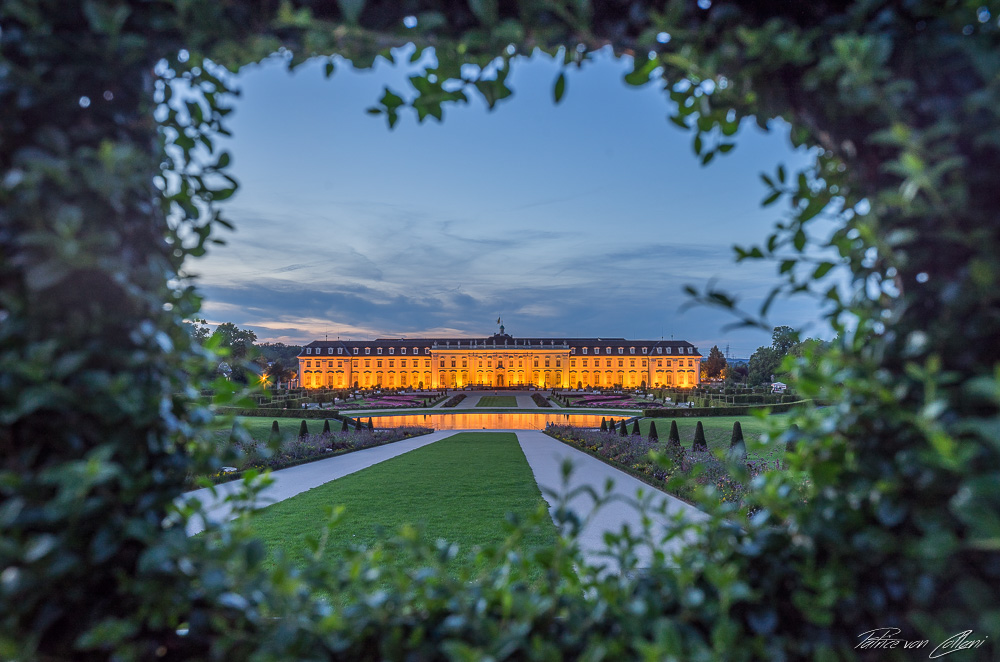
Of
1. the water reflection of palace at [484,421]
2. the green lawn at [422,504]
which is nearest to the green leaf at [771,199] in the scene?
the green lawn at [422,504]

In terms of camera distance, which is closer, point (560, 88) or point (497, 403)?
point (560, 88)

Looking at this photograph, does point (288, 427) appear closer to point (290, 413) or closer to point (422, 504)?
point (290, 413)

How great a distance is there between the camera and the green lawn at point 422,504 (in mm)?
6734

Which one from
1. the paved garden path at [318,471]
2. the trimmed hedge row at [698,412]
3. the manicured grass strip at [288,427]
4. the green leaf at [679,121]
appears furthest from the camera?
the trimmed hedge row at [698,412]

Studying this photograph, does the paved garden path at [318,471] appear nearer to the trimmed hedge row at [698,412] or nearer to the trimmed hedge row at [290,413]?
the trimmed hedge row at [290,413]

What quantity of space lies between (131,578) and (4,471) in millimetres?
424

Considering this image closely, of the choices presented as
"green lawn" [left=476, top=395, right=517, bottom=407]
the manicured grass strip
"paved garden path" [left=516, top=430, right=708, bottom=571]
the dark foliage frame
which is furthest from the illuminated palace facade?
the dark foliage frame

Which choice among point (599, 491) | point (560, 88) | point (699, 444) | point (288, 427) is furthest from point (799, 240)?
point (288, 427)

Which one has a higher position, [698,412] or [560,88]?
[560,88]

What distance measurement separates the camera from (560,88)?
1452mm

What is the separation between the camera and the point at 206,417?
1.63 m

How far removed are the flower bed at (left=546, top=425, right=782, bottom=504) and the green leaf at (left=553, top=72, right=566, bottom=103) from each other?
5733 mm
